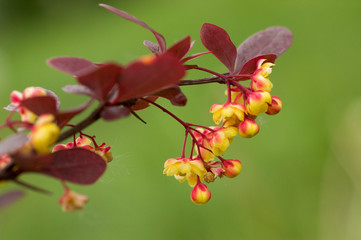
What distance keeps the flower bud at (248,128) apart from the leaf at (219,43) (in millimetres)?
73

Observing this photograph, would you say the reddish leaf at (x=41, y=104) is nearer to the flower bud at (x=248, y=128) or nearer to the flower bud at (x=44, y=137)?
the flower bud at (x=44, y=137)

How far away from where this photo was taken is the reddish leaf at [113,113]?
37cm

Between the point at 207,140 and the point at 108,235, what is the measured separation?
1951mm

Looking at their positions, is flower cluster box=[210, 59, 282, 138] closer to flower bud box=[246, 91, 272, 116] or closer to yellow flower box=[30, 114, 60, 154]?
flower bud box=[246, 91, 272, 116]

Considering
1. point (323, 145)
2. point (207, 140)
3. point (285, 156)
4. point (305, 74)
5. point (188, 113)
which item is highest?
point (305, 74)

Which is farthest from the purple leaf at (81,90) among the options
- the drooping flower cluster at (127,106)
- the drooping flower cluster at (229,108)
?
the drooping flower cluster at (229,108)

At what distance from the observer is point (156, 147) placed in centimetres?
280

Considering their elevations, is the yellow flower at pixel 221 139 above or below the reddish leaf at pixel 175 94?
above

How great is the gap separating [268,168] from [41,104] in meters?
2.13

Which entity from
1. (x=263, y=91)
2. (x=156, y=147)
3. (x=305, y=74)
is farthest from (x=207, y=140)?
(x=305, y=74)

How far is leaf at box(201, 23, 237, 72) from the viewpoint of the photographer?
1.60ft

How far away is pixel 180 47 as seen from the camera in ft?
1.38

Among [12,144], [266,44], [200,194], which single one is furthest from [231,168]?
[12,144]

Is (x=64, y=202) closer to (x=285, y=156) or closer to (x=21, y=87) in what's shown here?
(x=285, y=156)
